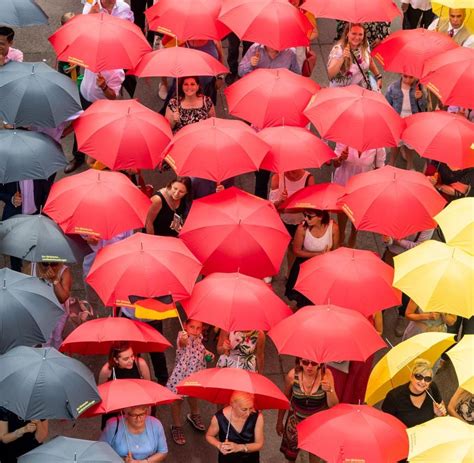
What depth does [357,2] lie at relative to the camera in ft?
49.1

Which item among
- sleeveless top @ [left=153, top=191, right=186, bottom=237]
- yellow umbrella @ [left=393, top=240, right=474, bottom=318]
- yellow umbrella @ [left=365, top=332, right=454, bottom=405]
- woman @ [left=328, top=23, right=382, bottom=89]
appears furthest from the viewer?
woman @ [left=328, top=23, right=382, bottom=89]

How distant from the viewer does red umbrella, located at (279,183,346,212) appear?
13.2 metres

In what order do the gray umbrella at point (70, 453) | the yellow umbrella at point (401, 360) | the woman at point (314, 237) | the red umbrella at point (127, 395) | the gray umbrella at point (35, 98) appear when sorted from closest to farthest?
the gray umbrella at point (70, 453) < the red umbrella at point (127, 395) < the yellow umbrella at point (401, 360) < the woman at point (314, 237) < the gray umbrella at point (35, 98)

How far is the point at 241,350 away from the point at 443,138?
11.1 feet

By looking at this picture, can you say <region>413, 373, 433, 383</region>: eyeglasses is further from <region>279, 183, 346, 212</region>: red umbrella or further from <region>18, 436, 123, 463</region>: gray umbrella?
<region>18, 436, 123, 463</region>: gray umbrella

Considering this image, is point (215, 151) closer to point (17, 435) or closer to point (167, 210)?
point (167, 210)

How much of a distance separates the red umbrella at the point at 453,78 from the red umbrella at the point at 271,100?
1.42 m

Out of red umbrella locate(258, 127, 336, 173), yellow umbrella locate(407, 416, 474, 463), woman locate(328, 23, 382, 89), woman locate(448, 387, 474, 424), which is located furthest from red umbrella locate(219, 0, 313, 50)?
yellow umbrella locate(407, 416, 474, 463)

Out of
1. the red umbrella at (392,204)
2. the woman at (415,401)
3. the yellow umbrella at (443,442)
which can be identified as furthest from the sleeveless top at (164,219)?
the yellow umbrella at (443,442)

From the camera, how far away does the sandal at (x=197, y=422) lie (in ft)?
42.2

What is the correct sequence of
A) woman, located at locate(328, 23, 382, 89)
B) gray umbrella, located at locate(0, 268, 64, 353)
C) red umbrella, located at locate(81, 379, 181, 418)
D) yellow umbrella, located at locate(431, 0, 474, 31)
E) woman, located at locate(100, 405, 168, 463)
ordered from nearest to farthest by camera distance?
1. red umbrella, located at locate(81, 379, 181, 418)
2. woman, located at locate(100, 405, 168, 463)
3. gray umbrella, located at locate(0, 268, 64, 353)
4. woman, located at locate(328, 23, 382, 89)
5. yellow umbrella, located at locate(431, 0, 474, 31)

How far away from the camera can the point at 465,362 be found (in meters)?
11.2

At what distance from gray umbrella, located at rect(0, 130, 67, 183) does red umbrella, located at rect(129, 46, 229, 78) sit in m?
1.56

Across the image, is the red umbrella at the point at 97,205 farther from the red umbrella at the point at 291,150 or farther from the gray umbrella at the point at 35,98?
the red umbrella at the point at 291,150
